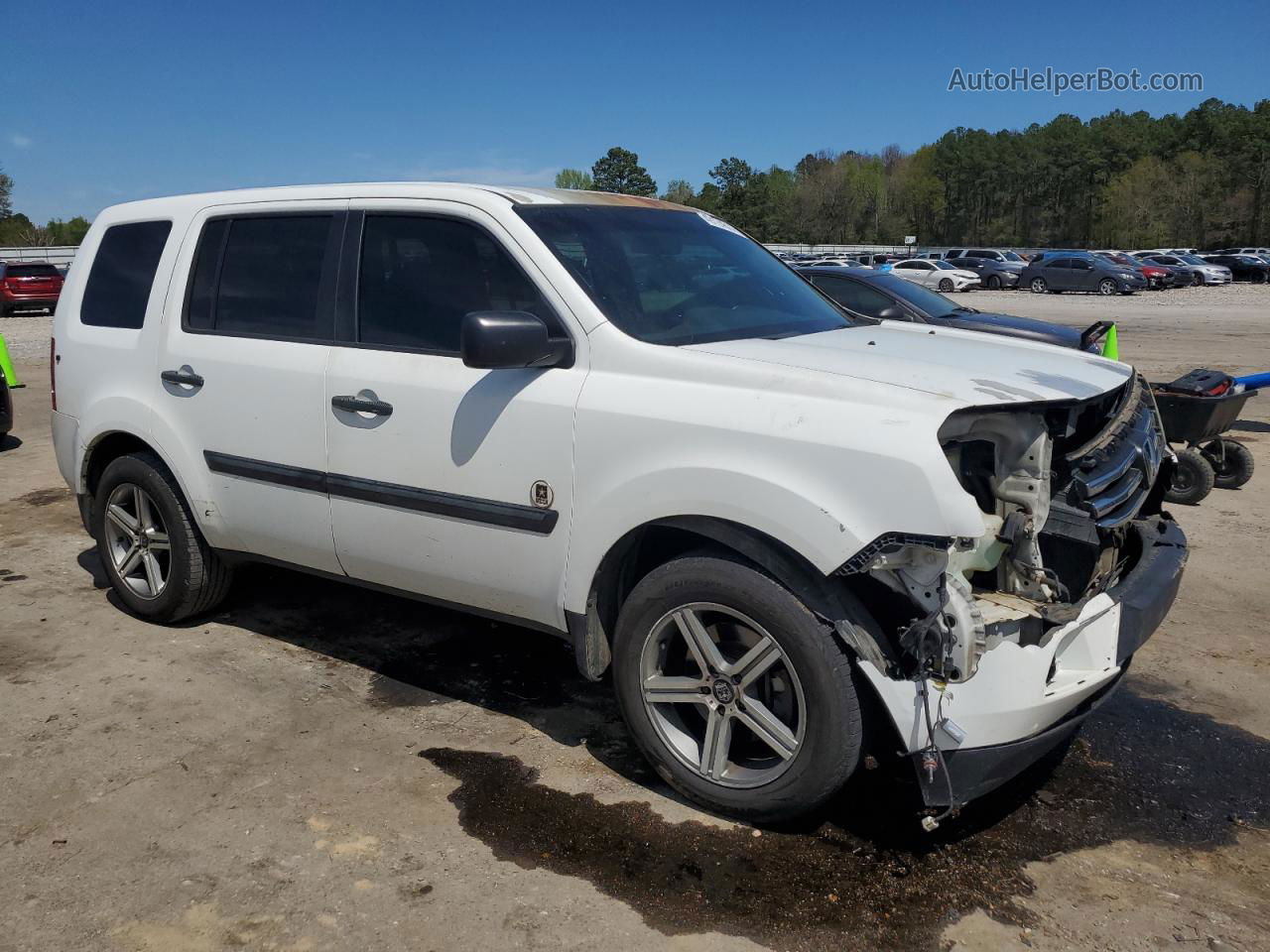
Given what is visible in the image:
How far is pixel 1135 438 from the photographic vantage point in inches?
136

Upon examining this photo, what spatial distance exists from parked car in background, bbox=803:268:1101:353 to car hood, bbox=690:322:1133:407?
5862 mm

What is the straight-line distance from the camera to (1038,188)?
373ft

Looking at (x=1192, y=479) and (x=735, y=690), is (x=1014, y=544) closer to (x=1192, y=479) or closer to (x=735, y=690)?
(x=735, y=690)

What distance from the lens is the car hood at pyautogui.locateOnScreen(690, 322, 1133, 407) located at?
10.1 feet

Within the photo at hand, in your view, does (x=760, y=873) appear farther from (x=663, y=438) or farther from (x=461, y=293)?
(x=461, y=293)

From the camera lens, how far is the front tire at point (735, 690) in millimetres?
2979

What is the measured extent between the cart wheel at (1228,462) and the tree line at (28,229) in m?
78.1

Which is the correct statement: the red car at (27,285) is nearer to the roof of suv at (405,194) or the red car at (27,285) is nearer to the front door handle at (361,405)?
the roof of suv at (405,194)

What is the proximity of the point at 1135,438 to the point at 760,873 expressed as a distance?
186 cm

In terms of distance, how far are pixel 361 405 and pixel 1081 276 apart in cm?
4109

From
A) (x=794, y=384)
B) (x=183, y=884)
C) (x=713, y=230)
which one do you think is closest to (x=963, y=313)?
(x=713, y=230)

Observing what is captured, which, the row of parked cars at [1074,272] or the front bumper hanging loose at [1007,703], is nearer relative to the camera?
the front bumper hanging loose at [1007,703]

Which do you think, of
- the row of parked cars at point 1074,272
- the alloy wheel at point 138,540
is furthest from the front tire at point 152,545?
the row of parked cars at point 1074,272

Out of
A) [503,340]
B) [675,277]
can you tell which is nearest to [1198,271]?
[675,277]
